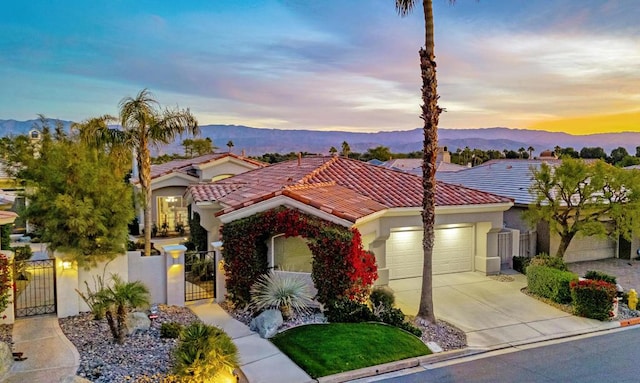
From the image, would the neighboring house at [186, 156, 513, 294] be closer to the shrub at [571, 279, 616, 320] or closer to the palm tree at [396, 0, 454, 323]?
the palm tree at [396, 0, 454, 323]

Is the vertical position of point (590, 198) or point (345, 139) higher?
point (345, 139)

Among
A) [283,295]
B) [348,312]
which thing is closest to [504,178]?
[348,312]

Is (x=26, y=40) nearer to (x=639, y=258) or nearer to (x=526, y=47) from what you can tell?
(x=526, y=47)

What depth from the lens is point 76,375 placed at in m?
8.87

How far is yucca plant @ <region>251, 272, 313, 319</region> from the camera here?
43.4ft

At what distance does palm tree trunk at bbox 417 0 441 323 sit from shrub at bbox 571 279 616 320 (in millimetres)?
4990

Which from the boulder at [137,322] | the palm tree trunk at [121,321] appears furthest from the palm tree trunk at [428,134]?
the palm tree trunk at [121,321]

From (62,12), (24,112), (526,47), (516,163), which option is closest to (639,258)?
(516,163)

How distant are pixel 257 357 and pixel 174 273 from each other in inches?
194

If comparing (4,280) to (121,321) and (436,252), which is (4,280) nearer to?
(121,321)

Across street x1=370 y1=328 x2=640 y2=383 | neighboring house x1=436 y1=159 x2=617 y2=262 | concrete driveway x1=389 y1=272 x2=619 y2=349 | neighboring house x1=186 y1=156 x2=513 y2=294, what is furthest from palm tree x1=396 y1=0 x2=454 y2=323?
neighboring house x1=436 y1=159 x2=617 y2=262

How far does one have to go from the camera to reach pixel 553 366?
1094 cm

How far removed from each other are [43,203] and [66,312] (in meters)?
3.15

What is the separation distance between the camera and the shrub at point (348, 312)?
42.1 ft
